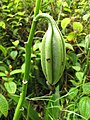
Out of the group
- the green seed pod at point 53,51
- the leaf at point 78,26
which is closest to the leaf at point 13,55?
the leaf at point 78,26

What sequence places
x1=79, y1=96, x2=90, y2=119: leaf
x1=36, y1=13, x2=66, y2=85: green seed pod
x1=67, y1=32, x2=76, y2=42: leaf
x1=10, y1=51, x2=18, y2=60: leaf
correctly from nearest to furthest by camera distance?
1. x1=36, y1=13, x2=66, y2=85: green seed pod
2. x1=79, y1=96, x2=90, y2=119: leaf
3. x1=10, y1=51, x2=18, y2=60: leaf
4. x1=67, y1=32, x2=76, y2=42: leaf

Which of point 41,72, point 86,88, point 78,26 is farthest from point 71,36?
point 86,88

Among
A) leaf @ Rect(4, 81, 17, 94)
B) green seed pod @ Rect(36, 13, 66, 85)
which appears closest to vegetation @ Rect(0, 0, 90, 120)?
leaf @ Rect(4, 81, 17, 94)

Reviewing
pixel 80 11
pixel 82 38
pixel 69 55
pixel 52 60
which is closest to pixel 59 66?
pixel 52 60

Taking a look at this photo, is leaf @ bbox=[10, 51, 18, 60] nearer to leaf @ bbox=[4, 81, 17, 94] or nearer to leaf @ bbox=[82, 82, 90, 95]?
leaf @ bbox=[4, 81, 17, 94]

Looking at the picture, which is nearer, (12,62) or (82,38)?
(12,62)

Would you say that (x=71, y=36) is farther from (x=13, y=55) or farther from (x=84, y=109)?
(x=84, y=109)

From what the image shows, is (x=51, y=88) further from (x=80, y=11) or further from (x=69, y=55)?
(x=80, y=11)

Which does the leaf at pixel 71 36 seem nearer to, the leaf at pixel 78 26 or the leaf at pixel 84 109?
the leaf at pixel 78 26
